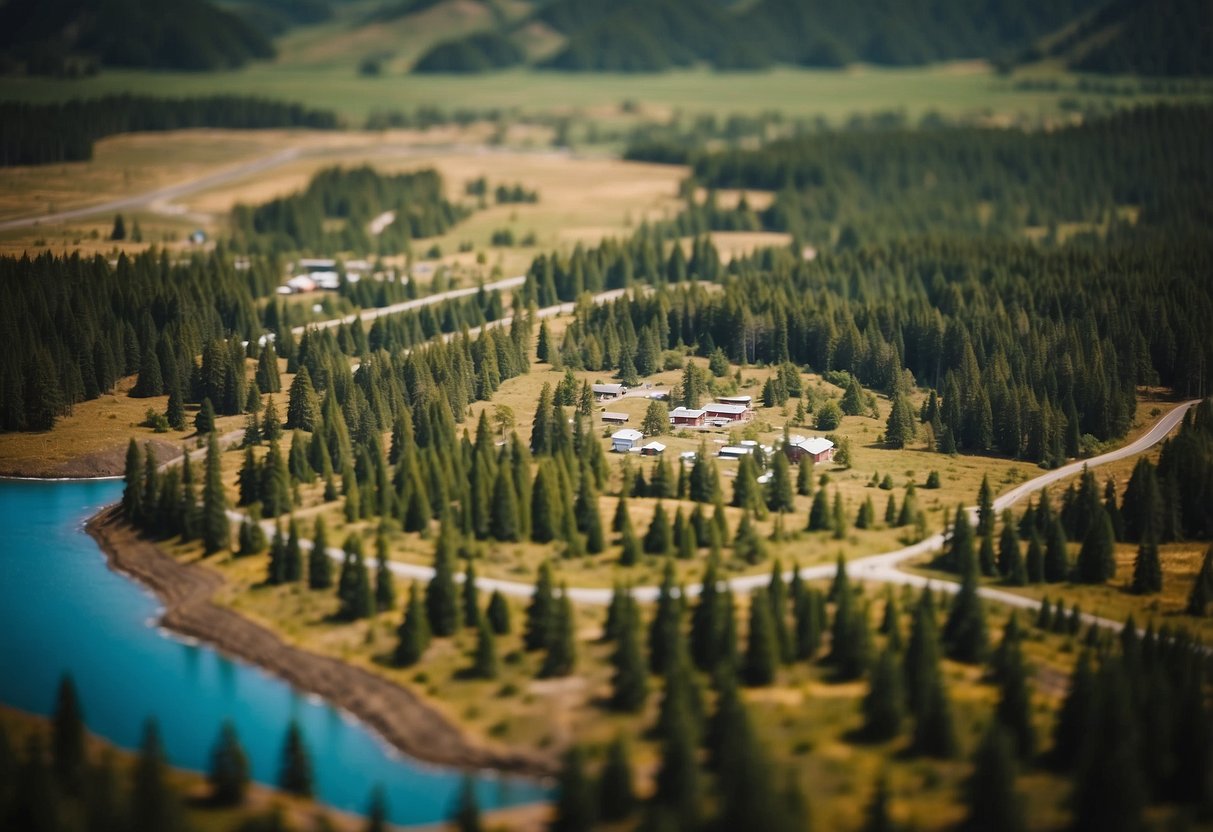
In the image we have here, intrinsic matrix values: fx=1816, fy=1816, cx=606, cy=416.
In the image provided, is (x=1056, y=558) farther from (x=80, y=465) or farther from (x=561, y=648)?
(x=80, y=465)

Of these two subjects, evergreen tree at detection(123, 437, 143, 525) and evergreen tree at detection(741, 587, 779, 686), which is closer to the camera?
evergreen tree at detection(741, 587, 779, 686)

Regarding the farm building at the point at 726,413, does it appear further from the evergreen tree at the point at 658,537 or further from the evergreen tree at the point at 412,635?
the evergreen tree at the point at 412,635

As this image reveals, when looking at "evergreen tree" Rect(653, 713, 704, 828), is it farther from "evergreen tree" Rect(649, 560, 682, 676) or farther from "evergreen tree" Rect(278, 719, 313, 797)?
"evergreen tree" Rect(278, 719, 313, 797)

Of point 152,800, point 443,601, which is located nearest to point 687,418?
point 443,601

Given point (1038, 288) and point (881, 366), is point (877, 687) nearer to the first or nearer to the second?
point (881, 366)

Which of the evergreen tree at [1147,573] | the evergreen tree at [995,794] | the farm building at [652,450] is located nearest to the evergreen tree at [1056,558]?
the evergreen tree at [1147,573]

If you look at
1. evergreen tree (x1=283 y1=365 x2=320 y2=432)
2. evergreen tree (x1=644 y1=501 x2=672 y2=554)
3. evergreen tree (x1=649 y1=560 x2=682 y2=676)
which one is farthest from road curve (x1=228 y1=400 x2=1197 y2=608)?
→ evergreen tree (x1=283 y1=365 x2=320 y2=432)

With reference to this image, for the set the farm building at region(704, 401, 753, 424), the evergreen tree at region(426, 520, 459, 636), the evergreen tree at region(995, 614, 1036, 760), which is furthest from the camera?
the farm building at region(704, 401, 753, 424)
